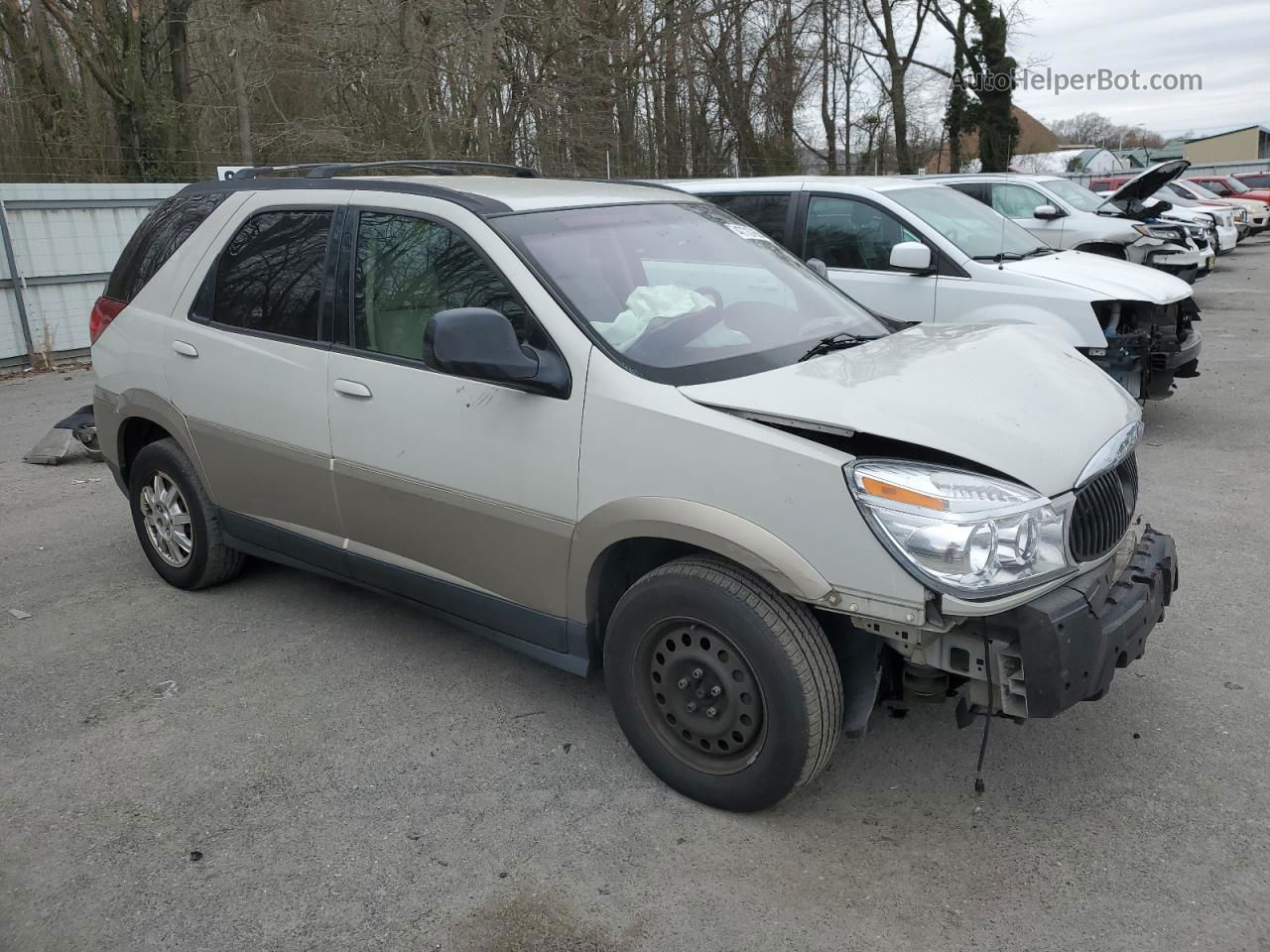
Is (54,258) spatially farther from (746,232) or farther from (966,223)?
(746,232)

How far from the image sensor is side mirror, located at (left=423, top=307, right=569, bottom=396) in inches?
126

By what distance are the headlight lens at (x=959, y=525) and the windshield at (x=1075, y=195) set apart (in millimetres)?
11716

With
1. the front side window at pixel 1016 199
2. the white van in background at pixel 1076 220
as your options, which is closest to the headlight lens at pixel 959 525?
the white van in background at pixel 1076 220

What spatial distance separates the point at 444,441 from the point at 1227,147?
79642mm

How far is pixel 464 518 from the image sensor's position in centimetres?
372

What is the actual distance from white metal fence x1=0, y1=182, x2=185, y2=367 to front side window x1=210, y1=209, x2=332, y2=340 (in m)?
9.35

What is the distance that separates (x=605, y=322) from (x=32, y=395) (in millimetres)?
9513

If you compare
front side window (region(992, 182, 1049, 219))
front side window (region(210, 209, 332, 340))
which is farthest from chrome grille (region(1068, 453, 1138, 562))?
front side window (region(992, 182, 1049, 219))

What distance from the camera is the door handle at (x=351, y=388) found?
3930mm

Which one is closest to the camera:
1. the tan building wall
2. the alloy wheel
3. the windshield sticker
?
the windshield sticker

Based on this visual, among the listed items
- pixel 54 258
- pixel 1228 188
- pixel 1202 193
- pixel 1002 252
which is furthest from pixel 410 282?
pixel 1228 188

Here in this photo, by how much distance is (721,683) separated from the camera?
3.12 m

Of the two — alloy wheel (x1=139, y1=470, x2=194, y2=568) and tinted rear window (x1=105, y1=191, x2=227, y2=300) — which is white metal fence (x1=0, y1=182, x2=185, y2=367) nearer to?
tinted rear window (x1=105, y1=191, x2=227, y2=300)

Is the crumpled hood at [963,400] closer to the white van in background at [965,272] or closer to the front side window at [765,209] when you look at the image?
the white van in background at [965,272]
